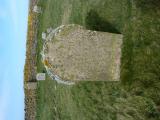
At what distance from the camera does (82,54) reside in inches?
399

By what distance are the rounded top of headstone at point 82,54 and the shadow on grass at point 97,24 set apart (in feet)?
2.28

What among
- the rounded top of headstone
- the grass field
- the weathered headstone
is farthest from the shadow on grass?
the weathered headstone

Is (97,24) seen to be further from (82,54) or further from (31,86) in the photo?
(31,86)

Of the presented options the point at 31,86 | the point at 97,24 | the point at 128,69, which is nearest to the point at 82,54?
the point at 128,69

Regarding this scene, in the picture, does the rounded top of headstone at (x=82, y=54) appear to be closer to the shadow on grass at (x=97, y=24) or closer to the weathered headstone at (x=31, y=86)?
the shadow on grass at (x=97, y=24)

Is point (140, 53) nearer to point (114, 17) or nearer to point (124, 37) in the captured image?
point (124, 37)

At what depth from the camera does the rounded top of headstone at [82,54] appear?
10.0 m

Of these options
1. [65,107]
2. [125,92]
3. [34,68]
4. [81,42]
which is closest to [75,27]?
[81,42]

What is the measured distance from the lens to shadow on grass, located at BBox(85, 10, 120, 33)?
11.2 metres

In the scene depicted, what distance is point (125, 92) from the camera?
10.7 metres

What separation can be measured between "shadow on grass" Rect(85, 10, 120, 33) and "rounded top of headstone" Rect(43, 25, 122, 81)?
0.70 m

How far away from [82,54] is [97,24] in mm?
1723

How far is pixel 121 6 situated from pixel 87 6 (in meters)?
2.09

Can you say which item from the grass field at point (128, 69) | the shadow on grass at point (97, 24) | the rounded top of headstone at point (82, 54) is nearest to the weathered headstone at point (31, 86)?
the grass field at point (128, 69)
